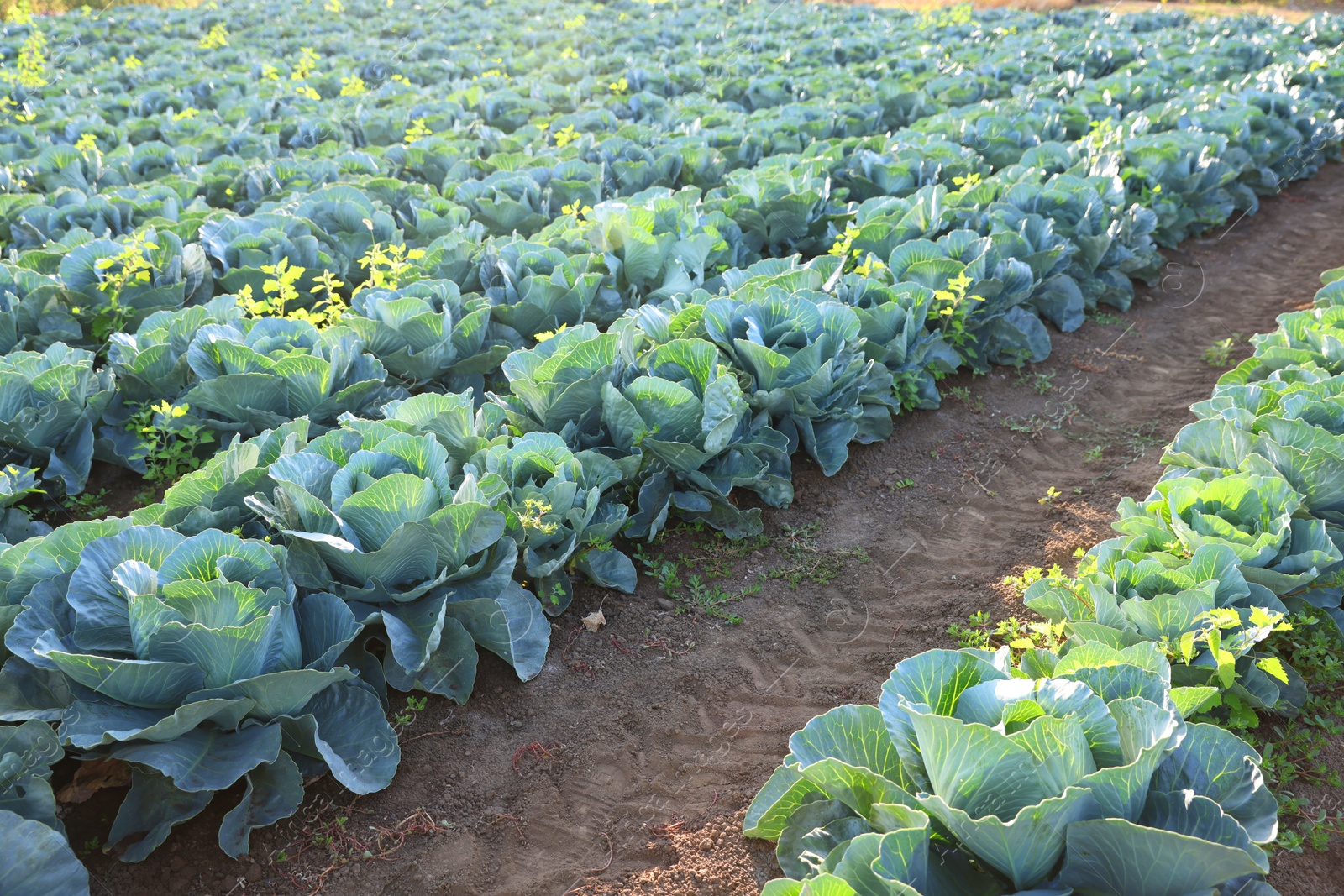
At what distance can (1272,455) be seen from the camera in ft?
11.6

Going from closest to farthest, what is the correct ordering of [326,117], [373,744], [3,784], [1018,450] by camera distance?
1. [3,784]
2. [373,744]
3. [1018,450]
4. [326,117]

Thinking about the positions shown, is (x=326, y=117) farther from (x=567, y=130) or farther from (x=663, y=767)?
(x=663, y=767)

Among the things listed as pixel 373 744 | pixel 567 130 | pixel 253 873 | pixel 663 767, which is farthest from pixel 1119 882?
pixel 567 130

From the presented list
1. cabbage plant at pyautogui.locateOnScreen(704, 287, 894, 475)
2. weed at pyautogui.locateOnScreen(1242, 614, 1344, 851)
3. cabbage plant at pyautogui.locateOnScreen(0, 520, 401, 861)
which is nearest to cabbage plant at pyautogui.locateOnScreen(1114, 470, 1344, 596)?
weed at pyautogui.locateOnScreen(1242, 614, 1344, 851)

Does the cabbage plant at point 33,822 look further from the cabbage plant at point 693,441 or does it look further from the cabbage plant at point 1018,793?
the cabbage plant at point 693,441

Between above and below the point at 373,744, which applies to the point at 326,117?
above

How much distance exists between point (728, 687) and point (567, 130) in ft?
22.2

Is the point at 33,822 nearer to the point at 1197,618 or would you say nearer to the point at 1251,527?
the point at 1197,618

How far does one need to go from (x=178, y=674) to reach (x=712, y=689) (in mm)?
1812

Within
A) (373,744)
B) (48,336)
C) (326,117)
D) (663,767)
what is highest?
(326,117)

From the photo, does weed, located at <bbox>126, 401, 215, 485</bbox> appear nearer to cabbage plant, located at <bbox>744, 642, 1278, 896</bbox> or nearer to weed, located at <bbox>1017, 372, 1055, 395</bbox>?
cabbage plant, located at <bbox>744, 642, 1278, 896</bbox>

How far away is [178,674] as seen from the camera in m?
2.50

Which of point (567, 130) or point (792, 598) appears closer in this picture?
point (792, 598)

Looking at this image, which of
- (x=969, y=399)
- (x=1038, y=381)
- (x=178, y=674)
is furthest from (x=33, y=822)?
(x=1038, y=381)
